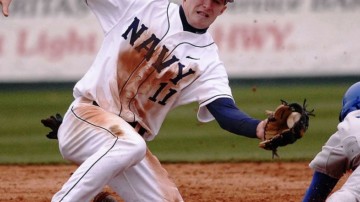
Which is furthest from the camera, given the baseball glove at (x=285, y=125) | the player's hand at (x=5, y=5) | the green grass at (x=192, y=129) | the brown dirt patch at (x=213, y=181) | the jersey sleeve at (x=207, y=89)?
the green grass at (x=192, y=129)

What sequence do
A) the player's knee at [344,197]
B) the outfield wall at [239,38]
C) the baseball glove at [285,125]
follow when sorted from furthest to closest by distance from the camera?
the outfield wall at [239,38] → the player's knee at [344,197] → the baseball glove at [285,125]

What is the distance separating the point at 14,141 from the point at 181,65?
5.29m

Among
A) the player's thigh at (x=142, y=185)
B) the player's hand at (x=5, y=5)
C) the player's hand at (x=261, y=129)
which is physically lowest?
the player's thigh at (x=142, y=185)

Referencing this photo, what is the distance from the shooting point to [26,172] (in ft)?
31.0

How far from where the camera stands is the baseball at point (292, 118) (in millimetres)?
5117

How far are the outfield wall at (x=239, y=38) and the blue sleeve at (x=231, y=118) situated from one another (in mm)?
5419

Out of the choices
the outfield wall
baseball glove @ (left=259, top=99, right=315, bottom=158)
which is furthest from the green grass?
baseball glove @ (left=259, top=99, right=315, bottom=158)

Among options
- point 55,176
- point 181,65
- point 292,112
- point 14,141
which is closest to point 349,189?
point 292,112

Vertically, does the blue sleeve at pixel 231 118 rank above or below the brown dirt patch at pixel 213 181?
above

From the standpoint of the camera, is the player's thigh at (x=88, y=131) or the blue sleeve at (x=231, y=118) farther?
the player's thigh at (x=88, y=131)

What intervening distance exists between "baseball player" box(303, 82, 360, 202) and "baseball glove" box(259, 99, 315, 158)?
44 cm

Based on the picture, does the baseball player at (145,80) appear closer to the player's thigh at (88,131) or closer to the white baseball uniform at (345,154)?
the player's thigh at (88,131)

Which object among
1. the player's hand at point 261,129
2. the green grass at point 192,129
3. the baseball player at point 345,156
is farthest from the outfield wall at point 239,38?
the player's hand at point 261,129

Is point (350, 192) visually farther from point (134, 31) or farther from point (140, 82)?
point (134, 31)
